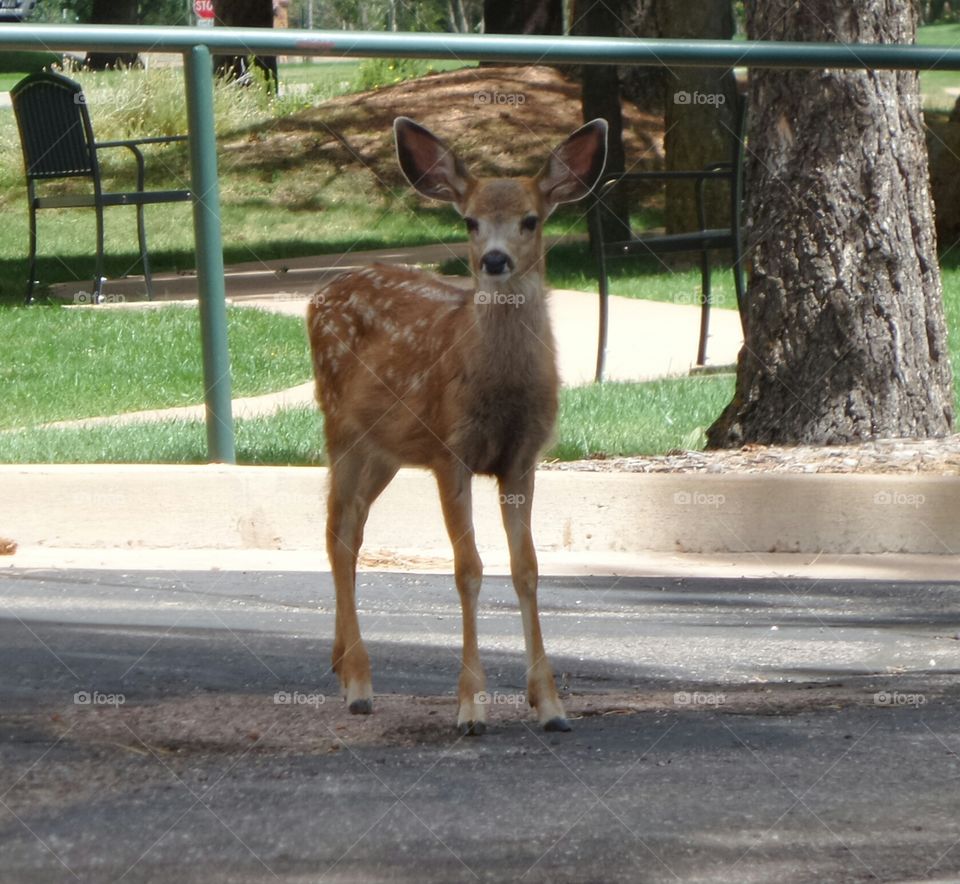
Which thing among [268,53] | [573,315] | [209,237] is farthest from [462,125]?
[209,237]

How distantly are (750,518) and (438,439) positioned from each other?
279cm

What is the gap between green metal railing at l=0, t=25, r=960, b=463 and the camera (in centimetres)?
770

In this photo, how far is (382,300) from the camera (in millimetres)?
5660

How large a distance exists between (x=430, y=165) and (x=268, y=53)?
2.69 metres

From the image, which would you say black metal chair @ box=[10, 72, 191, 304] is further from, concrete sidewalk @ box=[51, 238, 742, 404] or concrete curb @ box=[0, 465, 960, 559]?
concrete curb @ box=[0, 465, 960, 559]

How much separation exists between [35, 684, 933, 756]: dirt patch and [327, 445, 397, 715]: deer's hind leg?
0.21 meters

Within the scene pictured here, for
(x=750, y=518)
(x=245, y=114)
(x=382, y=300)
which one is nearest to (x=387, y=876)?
(x=382, y=300)

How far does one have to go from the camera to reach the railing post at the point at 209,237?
7836 mm

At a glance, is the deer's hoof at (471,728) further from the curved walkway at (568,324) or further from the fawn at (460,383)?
the curved walkway at (568,324)

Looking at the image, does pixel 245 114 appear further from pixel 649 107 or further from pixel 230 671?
pixel 230 671

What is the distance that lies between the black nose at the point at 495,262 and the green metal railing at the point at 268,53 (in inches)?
119

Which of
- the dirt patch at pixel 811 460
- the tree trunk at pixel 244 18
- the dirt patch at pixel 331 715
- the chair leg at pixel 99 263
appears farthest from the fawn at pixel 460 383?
the tree trunk at pixel 244 18

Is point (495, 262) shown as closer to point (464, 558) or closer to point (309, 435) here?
point (464, 558)

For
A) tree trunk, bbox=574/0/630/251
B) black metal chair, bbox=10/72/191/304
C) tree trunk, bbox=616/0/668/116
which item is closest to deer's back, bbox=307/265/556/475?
black metal chair, bbox=10/72/191/304
